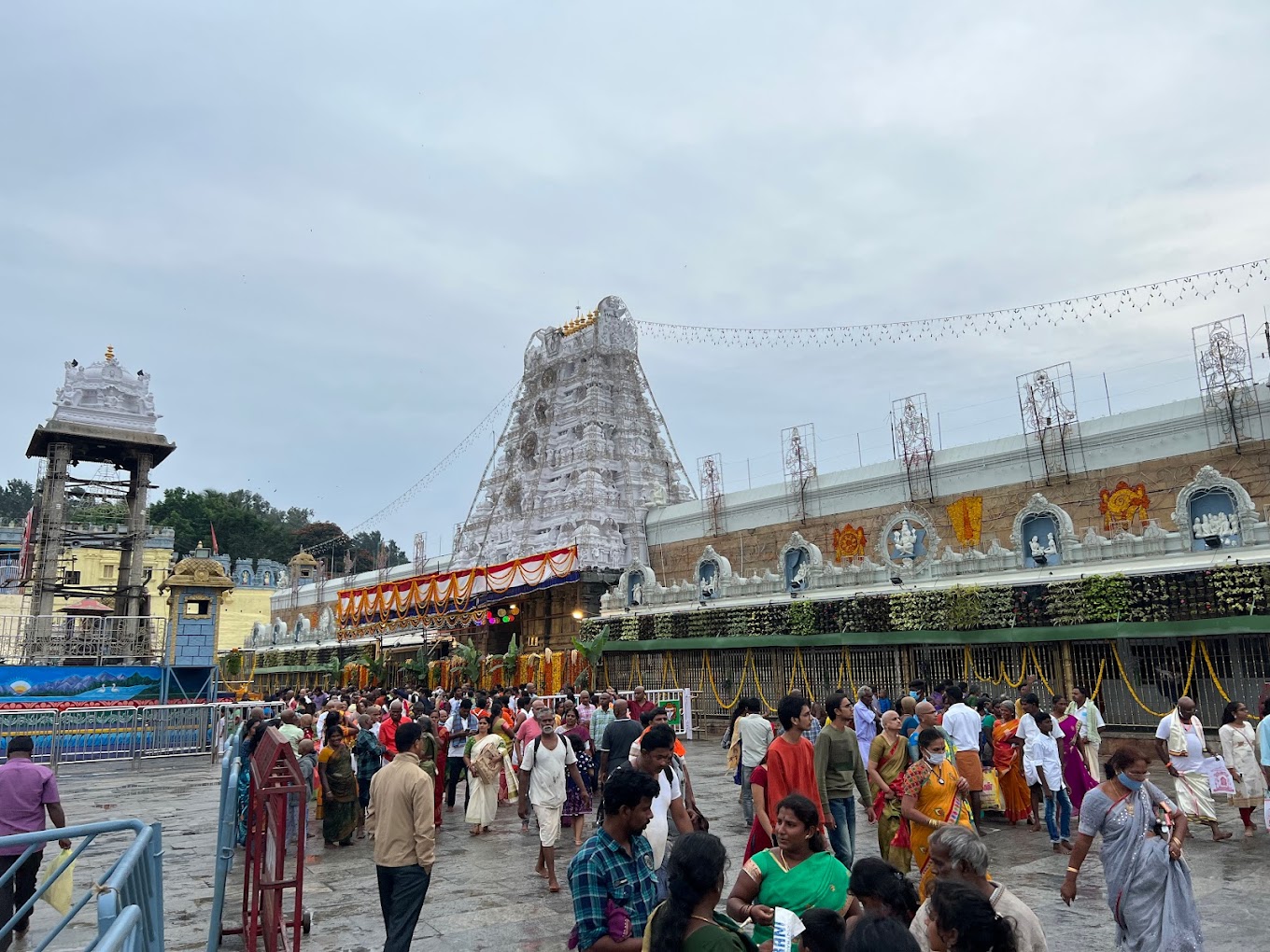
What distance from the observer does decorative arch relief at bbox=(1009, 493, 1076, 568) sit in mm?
18469

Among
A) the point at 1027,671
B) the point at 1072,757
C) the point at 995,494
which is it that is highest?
the point at 995,494

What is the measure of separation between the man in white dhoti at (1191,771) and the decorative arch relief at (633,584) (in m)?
18.3

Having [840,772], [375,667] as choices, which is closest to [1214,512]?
[840,772]

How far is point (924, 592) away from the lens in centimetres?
1744

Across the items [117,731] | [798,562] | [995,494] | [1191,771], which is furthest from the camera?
[798,562]

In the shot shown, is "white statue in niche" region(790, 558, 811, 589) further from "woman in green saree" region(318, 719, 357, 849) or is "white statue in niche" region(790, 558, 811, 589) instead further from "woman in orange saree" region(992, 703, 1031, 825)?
"woman in green saree" region(318, 719, 357, 849)

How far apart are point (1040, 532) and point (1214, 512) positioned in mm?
3614

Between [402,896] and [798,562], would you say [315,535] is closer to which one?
[798,562]

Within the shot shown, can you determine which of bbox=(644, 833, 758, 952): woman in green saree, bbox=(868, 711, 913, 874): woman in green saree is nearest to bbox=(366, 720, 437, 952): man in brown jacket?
bbox=(644, 833, 758, 952): woman in green saree

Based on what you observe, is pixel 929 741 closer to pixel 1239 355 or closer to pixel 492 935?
pixel 492 935

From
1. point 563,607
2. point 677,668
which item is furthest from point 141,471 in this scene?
point 677,668

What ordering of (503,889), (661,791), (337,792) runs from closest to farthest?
(661,791)
(503,889)
(337,792)

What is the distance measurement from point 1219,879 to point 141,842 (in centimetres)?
773

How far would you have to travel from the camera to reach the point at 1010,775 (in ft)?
31.0
